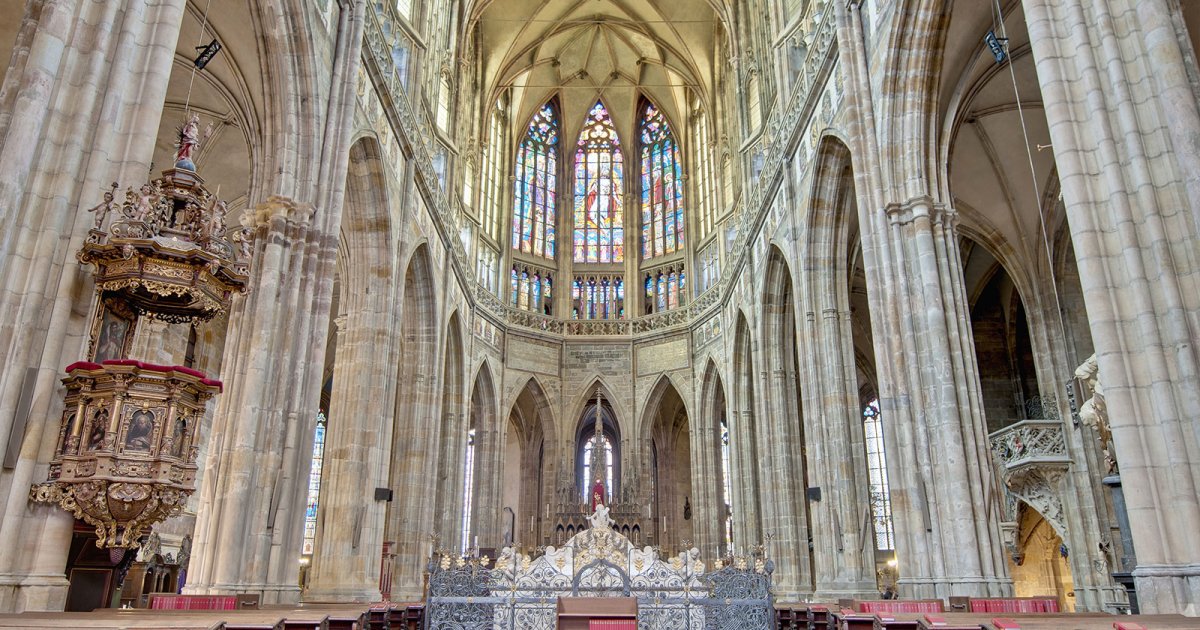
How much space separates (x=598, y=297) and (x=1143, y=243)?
2504cm

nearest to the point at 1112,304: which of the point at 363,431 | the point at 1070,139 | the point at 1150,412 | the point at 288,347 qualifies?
the point at 1150,412

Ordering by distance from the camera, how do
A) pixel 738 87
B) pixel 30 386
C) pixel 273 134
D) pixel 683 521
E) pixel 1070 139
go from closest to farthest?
pixel 30 386 → pixel 1070 139 → pixel 273 134 → pixel 738 87 → pixel 683 521

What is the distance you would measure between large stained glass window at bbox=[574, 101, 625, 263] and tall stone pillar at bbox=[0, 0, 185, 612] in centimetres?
2543

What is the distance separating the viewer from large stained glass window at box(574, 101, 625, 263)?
32.2m

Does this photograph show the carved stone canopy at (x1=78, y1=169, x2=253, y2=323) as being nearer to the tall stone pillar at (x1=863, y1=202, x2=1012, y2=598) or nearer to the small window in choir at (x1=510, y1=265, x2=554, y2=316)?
the tall stone pillar at (x1=863, y1=202, x2=1012, y2=598)

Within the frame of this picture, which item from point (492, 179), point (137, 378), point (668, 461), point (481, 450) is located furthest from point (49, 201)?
point (668, 461)

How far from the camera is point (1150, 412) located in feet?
21.5

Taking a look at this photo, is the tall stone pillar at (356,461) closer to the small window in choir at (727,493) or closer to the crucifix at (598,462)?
the crucifix at (598,462)

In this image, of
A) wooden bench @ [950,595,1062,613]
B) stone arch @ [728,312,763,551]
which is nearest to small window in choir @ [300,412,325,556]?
stone arch @ [728,312,763,551]

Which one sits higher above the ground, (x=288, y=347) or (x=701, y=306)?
(x=701, y=306)

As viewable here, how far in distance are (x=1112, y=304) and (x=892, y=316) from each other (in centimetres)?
497

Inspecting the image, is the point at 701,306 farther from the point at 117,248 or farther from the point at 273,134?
the point at 117,248

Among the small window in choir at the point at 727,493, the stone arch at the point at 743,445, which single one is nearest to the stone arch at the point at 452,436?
the stone arch at the point at 743,445

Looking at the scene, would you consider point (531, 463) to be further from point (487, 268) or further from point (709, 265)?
point (709, 265)
